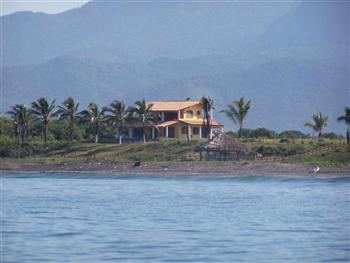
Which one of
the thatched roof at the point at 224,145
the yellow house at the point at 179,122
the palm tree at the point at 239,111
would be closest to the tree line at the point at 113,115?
the palm tree at the point at 239,111

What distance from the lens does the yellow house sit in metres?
97.8

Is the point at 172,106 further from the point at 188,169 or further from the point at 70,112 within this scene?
the point at 188,169

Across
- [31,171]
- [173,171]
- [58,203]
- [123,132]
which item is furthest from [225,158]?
[58,203]

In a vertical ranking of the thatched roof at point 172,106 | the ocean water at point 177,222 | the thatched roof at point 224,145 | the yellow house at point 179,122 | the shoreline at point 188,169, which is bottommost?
the ocean water at point 177,222

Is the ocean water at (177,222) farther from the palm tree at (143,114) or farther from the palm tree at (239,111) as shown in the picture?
the palm tree at (143,114)

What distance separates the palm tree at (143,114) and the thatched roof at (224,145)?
13.3 metres

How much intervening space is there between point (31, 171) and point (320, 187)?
2983cm

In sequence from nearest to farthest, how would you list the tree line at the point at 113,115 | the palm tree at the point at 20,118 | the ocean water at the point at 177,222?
the ocean water at the point at 177,222
the tree line at the point at 113,115
the palm tree at the point at 20,118

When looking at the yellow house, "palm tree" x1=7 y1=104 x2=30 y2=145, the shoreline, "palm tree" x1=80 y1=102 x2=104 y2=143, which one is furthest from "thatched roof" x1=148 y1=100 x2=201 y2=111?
the shoreline

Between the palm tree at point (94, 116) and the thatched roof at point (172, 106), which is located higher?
the thatched roof at point (172, 106)

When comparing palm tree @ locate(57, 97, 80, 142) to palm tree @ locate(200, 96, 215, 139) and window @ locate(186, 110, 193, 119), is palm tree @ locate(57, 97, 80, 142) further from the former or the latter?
palm tree @ locate(200, 96, 215, 139)

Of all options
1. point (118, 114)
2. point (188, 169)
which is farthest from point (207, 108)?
point (188, 169)

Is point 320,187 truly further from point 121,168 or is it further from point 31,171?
point 31,171

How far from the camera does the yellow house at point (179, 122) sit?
97.8m
